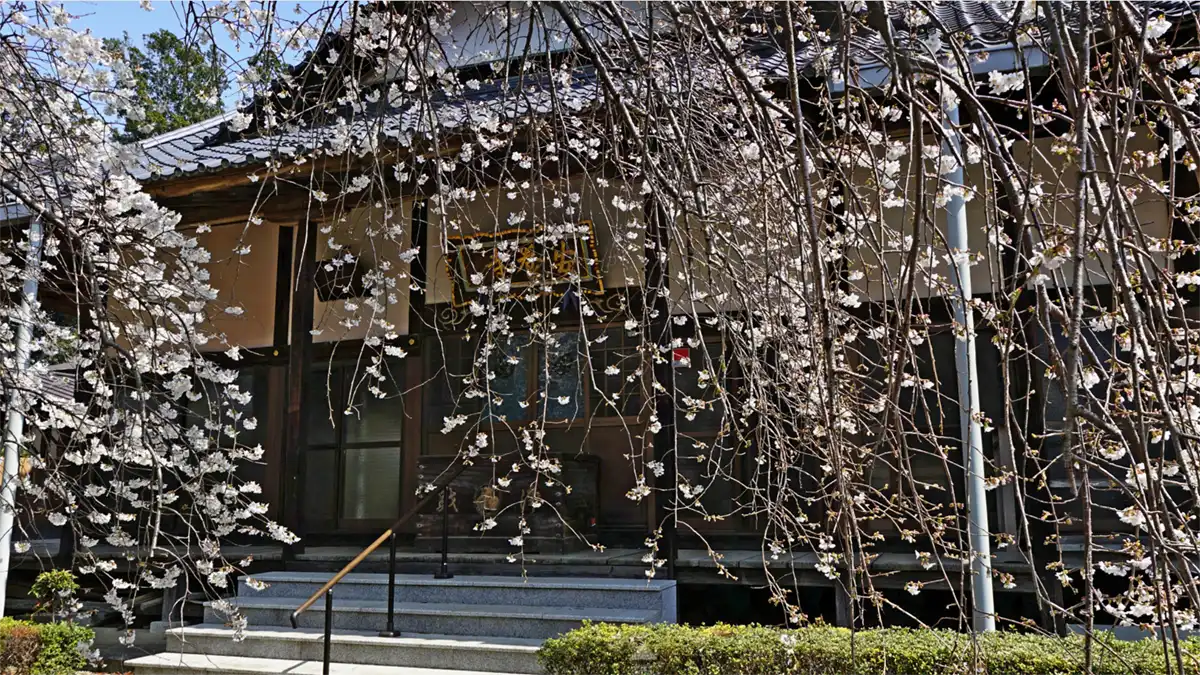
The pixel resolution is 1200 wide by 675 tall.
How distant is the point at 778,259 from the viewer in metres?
2.93

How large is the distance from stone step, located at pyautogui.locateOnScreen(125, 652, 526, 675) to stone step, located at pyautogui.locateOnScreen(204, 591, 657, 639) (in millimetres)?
381

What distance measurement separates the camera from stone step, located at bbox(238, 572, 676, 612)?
623 cm

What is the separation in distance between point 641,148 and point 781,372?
98 centimetres

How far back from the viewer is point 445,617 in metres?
6.29

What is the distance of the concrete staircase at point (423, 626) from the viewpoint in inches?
232

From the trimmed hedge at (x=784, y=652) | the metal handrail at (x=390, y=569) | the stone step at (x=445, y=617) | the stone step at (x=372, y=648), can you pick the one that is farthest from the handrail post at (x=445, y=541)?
the trimmed hedge at (x=784, y=652)

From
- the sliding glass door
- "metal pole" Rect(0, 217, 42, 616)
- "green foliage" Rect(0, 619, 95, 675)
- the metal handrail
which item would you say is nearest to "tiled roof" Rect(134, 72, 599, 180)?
"metal pole" Rect(0, 217, 42, 616)

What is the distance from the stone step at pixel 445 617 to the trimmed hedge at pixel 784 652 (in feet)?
2.01

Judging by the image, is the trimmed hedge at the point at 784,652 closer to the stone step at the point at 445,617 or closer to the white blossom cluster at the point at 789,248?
the white blossom cluster at the point at 789,248

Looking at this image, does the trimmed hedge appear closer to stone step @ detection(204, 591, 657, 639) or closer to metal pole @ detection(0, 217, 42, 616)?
stone step @ detection(204, 591, 657, 639)

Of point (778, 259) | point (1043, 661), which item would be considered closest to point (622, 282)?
point (1043, 661)

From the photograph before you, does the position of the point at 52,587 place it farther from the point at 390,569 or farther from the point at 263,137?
the point at 263,137

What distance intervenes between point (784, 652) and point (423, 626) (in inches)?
104

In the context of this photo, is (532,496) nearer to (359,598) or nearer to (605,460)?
(359,598)
